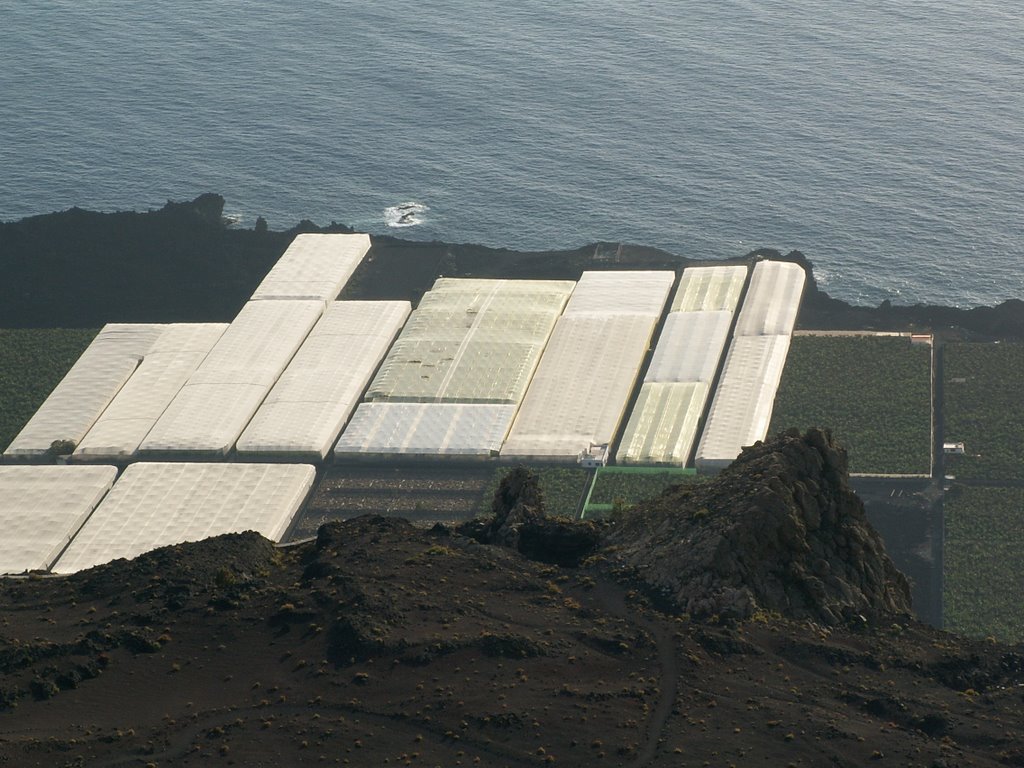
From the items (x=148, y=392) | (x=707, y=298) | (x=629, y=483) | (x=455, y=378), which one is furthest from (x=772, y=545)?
(x=148, y=392)

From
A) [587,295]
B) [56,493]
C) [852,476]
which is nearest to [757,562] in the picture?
[852,476]

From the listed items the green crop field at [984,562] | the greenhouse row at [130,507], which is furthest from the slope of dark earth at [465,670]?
the greenhouse row at [130,507]

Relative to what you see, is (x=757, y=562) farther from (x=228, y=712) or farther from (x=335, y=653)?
(x=228, y=712)

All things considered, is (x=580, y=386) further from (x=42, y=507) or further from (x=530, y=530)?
(x=530, y=530)

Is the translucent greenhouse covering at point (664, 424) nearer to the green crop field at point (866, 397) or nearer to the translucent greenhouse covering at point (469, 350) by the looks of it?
the green crop field at point (866, 397)

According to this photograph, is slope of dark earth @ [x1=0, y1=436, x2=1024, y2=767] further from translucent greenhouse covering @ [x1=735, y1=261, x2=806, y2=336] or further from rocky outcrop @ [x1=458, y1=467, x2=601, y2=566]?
translucent greenhouse covering @ [x1=735, y1=261, x2=806, y2=336]

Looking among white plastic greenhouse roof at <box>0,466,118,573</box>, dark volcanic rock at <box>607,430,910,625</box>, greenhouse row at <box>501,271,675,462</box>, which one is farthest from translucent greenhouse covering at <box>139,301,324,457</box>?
dark volcanic rock at <box>607,430,910,625</box>
